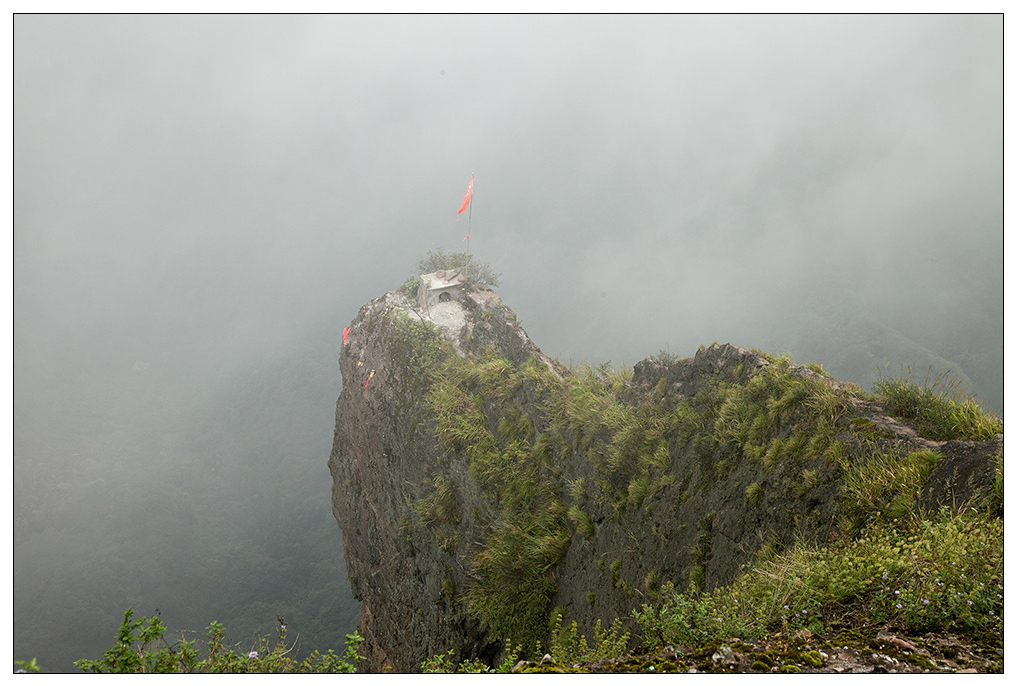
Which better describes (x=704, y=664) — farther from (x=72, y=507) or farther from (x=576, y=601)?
(x=72, y=507)

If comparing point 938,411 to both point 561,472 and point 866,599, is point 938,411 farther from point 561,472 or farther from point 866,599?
point 561,472

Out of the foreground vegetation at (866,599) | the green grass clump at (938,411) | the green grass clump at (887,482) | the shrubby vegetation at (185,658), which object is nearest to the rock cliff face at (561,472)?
the green grass clump at (887,482)

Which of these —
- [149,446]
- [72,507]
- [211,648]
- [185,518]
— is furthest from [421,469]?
[149,446]

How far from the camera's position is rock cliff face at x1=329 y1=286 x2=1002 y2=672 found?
582cm

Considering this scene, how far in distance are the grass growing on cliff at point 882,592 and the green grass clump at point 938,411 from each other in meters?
1.52

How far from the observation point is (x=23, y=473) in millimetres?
87875

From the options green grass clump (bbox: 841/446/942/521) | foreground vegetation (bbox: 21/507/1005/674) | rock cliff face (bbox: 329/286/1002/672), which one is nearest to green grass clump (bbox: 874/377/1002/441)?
rock cliff face (bbox: 329/286/1002/672)

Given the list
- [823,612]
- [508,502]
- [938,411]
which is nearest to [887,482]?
[938,411]

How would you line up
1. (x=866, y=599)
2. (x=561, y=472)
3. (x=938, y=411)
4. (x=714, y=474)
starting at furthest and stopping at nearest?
(x=561, y=472), (x=714, y=474), (x=938, y=411), (x=866, y=599)

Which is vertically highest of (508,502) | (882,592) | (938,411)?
(938,411)

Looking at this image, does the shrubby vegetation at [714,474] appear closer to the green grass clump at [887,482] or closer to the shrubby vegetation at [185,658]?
the green grass clump at [887,482]

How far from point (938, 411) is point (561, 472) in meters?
5.68

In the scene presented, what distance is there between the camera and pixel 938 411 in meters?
5.71

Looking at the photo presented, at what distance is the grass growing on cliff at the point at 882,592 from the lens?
3236mm
